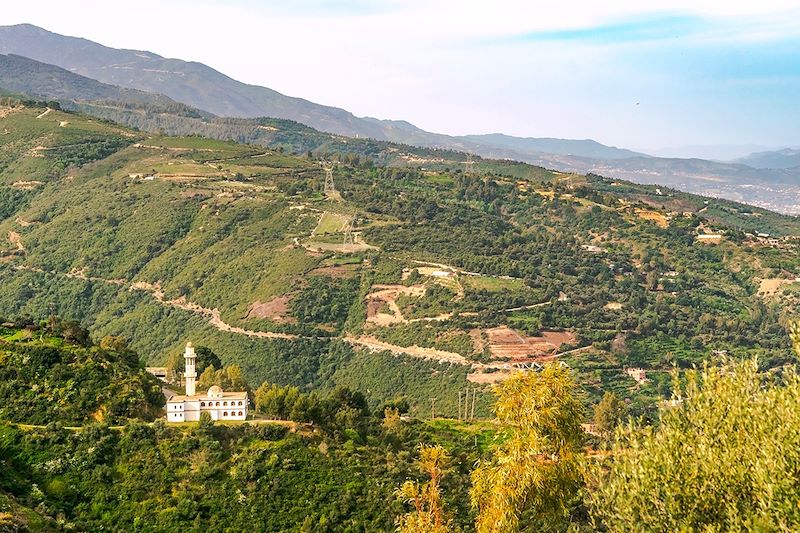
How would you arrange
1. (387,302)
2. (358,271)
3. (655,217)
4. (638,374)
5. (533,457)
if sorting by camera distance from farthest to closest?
(655,217)
(358,271)
(387,302)
(638,374)
(533,457)

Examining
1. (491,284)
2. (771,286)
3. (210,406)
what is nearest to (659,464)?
(210,406)

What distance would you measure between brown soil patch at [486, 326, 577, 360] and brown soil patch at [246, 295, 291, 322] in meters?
18.6

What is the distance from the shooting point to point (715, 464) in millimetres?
14555

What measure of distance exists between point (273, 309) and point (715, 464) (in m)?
63.9

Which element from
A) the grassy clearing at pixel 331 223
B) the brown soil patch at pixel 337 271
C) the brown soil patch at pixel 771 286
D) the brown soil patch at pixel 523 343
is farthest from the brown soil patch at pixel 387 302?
the brown soil patch at pixel 771 286

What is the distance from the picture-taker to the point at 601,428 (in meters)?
45.2

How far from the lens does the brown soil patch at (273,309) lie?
2954 inches

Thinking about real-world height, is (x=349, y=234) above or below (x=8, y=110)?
below

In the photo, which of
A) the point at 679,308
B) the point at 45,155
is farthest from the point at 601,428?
the point at 45,155

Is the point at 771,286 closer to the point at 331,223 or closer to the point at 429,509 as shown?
the point at 331,223

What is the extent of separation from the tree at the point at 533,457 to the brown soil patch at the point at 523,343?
163ft

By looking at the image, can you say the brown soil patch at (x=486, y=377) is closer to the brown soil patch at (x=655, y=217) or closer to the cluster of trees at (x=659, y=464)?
the cluster of trees at (x=659, y=464)

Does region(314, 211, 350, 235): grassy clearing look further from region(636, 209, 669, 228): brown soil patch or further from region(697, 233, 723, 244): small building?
region(697, 233, 723, 244): small building

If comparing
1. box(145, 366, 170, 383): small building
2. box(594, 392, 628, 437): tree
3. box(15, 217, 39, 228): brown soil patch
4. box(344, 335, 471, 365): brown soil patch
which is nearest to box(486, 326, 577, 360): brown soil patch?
box(344, 335, 471, 365): brown soil patch
